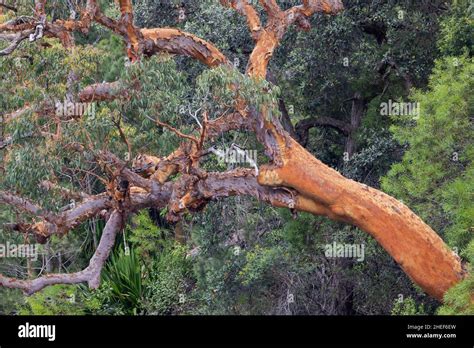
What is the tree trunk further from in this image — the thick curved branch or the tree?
the thick curved branch

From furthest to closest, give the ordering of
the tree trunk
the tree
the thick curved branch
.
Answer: the thick curved branch, the tree trunk, the tree

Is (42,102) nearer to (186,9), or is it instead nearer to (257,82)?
(257,82)

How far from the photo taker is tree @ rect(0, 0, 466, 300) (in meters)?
14.1

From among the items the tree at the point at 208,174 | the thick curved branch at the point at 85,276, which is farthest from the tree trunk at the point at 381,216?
the thick curved branch at the point at 85,276

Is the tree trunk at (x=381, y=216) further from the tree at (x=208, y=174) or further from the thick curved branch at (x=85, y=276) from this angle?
the thick curved branch at (x=85, y=276)

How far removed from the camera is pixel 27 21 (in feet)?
46.4

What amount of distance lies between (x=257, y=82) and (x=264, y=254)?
5.16 metres

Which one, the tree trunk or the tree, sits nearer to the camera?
the tree

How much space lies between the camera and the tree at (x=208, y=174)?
1409 cm

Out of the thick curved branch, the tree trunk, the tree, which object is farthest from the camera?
the thick curved branch

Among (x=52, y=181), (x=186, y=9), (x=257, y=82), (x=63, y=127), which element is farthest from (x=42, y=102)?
(x=186, y=9)

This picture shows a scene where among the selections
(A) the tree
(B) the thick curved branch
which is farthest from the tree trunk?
(B) the thick curved branch

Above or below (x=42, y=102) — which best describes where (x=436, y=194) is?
below
